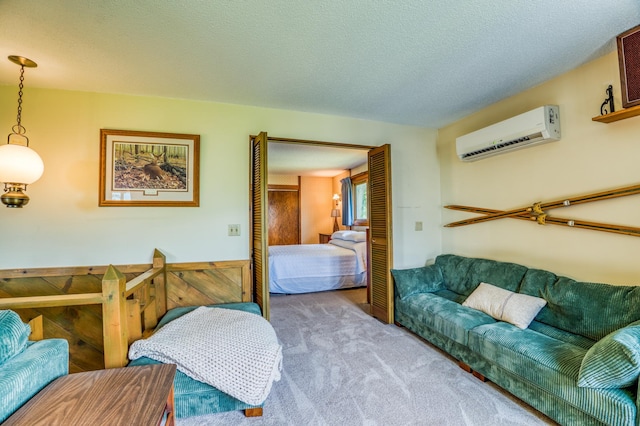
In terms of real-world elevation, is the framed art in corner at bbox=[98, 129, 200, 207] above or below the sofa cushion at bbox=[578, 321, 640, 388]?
above

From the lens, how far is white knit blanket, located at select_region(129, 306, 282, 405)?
1.66 metres

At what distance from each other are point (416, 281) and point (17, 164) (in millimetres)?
3469

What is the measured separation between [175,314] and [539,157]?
3.48m

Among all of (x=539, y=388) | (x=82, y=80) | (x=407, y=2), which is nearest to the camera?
(x=407, y=2)

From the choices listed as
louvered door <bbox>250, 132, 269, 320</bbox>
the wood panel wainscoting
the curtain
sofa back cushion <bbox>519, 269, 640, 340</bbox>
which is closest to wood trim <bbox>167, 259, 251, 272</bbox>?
the wood panel wainscoting

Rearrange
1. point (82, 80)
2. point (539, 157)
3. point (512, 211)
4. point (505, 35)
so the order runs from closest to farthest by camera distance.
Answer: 1. point (505, 35)
2. point (82, 80)
3. point (539, 157)
4. point (512, 211)

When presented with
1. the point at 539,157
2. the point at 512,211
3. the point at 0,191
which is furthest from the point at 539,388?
the point at 0,191

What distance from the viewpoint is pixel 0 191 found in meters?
2.32

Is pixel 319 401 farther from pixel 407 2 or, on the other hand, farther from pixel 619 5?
pixel 619 5

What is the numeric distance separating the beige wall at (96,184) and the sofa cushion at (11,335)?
4.35 feet

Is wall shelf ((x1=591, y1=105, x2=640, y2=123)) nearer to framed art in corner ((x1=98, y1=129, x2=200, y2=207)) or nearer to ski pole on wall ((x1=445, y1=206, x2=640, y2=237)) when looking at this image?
ski pole on wall ((x1=445, y1=206, x2=640, y2=237))

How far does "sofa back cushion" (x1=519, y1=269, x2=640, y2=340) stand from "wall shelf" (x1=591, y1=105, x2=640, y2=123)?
43.8 inches

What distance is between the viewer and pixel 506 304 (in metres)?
2.24

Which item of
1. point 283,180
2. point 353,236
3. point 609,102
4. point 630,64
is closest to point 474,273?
point 609,102
